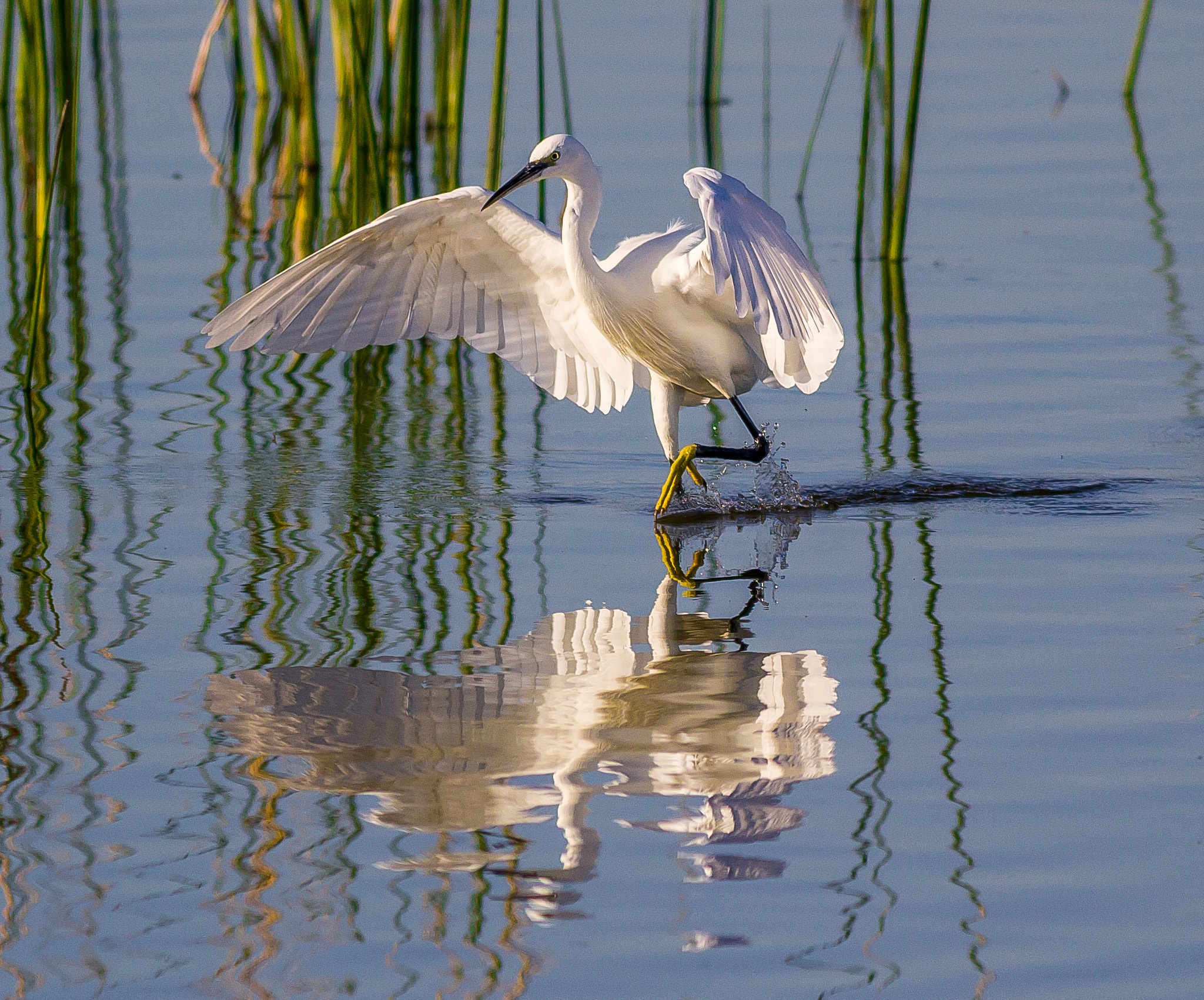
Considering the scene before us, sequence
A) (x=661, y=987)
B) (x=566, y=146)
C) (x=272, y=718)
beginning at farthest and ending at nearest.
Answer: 1. (x=566, y=146)
2. (x=272, y=718)
3. (x=661, y=987)

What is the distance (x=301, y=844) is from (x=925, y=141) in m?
9.90

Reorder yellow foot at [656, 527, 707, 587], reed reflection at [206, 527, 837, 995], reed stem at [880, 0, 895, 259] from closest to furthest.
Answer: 1. reed reflection at [206, 527, 837, 995]
2. yellow foot at [656, 527, 707, 587]
3. reed stem at [880, 0, 895, 259]

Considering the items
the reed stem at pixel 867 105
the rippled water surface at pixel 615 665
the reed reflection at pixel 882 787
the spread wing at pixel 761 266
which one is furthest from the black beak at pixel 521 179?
the reed stem at pixel 867 105

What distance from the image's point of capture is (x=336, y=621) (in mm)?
5227

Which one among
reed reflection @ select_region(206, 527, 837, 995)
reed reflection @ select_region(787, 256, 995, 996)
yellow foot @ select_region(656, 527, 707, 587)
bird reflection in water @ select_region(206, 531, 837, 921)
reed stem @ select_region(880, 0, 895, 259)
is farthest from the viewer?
reed stem @ select_region(880, 0, 895, 259)

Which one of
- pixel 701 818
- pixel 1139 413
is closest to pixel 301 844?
pixel 701 818

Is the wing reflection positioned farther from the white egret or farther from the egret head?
the egret head

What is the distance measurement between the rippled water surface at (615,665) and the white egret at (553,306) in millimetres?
400

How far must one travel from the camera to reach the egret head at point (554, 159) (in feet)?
20.3

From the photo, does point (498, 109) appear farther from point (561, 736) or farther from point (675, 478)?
point (561, 736)

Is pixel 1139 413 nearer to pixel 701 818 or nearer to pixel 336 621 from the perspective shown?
pixel 336 621

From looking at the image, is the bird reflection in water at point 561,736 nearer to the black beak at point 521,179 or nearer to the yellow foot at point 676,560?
the yellow foot at point 676,560

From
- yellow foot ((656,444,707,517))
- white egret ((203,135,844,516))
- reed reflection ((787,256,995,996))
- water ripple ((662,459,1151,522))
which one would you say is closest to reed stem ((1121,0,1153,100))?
reed reflection ((787,256,995,996))

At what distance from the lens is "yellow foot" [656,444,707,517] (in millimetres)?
6418
